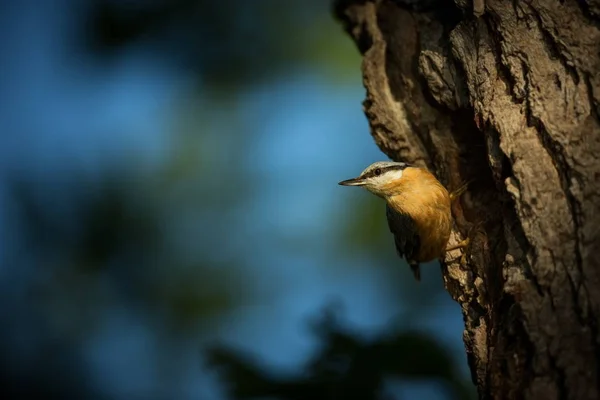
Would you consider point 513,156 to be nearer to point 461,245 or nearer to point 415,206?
point 461,245

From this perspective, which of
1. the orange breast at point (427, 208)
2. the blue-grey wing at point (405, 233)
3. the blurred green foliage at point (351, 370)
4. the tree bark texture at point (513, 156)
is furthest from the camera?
the blue-grey wing at point (405, 233)

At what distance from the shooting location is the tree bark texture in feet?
9.69

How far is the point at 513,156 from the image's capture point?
3.43 m

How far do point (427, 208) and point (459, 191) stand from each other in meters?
0.47

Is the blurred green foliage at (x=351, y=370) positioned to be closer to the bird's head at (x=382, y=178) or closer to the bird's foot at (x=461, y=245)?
the bird's foot at (x=461, y=245)

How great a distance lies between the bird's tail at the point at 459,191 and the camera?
4.47 metres

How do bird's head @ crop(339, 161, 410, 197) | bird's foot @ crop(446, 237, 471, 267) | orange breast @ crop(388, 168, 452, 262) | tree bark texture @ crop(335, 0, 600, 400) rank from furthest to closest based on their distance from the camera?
bird's head @ crop(339, 161, 410, 197) → orange breast @ crop(388, 168, 452, 262) → bird's foot @ crop(446, 237, 471, 267) → tree bark texture @ crop(335, 0, 600, 400)

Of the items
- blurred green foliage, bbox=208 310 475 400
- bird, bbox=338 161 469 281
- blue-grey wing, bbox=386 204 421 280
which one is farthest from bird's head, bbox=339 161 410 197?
blurred green foliage, bbox=208 310 475 400

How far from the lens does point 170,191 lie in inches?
353

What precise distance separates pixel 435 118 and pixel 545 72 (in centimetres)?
110

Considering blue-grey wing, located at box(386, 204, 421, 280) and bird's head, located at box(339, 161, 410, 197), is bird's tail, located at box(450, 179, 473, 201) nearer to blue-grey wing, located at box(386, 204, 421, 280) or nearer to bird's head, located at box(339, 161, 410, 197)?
bird's head, located at box(339, 161, 410, 197)

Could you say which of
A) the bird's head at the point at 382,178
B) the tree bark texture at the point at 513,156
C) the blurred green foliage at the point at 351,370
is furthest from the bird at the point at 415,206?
the blurred green foliage at the point at 351,370

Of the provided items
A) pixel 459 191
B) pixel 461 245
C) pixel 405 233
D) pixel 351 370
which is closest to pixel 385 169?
pixel 405 233

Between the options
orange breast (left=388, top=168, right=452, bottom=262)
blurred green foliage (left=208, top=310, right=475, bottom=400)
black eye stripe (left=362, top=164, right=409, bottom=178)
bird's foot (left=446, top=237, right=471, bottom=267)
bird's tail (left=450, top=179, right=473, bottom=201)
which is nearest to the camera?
blurred green foliage (left=208, top=310, right=475, bottom=400)
